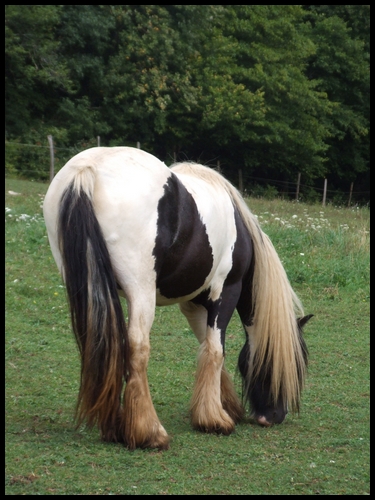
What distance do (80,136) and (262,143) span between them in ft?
28.0

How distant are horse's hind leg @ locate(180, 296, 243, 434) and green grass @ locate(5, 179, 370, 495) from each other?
0.10 metres

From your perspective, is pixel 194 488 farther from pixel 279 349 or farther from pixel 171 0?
pixel 171 0

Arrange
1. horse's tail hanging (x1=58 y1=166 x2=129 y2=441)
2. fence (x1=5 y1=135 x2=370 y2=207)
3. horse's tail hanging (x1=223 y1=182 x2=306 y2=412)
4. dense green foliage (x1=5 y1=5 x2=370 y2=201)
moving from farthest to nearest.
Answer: dense green foliage (x1=5 y1=5 x2=370 y2=201)
fence (x1=5 y1=135 x2=370 y2=207)
horse's tail hanging (x1=223 y1=182 x2=306 y2=412)
horse's tail hanging (x1=58 y1=166 x2=129 y2=441)

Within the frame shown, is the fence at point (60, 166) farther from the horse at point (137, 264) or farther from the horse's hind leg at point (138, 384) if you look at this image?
the horse's hind leg at point (138, 384)

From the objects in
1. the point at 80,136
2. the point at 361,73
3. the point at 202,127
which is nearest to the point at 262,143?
the point at 202,127

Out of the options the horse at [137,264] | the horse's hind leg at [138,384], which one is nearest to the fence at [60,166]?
the horse at [137,264]

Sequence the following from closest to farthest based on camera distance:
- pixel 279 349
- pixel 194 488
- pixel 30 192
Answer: pixel 194 488 < pixel 279 349 < pixel 30 192

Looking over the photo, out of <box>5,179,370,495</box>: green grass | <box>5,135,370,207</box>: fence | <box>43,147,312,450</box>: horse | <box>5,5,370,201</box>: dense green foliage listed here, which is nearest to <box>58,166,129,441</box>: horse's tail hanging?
<box>43,147,312,450</box>: horse

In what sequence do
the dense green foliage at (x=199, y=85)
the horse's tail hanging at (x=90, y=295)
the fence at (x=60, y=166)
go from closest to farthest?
the horse's tail hanging at (x=90, y=295)
the fence at (x=60, y=166)
the dense green foliage at (x=199, y=85)

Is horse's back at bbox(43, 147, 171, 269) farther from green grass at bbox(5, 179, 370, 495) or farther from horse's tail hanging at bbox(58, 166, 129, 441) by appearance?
green grass at bbox(5, 179, 370, 495)

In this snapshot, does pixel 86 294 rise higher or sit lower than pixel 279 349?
higher

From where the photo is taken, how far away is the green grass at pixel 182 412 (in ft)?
11.8

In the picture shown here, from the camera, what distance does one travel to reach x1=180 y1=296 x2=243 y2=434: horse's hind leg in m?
4.57

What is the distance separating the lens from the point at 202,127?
2875cm
